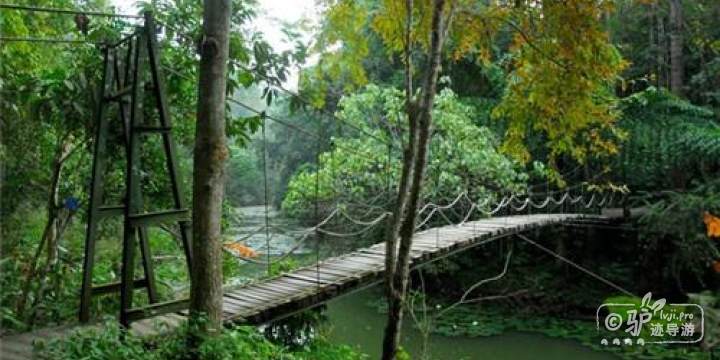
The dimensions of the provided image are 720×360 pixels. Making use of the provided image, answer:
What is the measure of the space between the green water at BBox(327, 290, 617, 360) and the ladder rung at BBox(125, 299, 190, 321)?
359 cm

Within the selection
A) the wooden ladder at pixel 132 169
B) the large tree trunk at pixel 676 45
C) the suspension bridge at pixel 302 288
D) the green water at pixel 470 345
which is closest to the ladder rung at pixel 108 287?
the wooden ladder at pixel 132 169

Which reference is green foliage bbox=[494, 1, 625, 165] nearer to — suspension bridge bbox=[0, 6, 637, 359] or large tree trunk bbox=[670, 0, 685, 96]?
suspension bridge bbox=[0, 6, 637, 359]

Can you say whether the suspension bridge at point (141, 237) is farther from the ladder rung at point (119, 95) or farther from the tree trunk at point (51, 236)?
the tree trunk at point (51, 236)

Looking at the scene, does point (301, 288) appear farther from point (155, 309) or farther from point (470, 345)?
point (470, 345)

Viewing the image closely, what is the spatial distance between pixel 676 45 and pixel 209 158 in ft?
26.1

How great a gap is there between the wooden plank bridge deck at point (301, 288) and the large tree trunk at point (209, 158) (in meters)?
0.43

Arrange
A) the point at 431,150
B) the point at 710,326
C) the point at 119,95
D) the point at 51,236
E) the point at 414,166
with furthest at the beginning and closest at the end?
the point at 431,150 → the point at 51,236 → the point at 414,166 → the point at 119,95 → the point at 710,326

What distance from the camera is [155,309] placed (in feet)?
7.96

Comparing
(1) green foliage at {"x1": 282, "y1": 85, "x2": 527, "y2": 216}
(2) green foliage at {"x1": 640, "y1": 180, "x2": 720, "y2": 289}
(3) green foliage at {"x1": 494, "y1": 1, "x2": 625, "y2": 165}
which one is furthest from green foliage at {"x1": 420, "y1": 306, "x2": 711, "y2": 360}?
(3) green foliage at {"x1": 494, "y1": 1, "x2": 625, "y2": 165}

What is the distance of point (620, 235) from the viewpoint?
844cm

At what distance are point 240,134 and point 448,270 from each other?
20.5ft

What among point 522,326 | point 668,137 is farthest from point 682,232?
point 522,326

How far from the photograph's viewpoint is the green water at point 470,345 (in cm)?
636

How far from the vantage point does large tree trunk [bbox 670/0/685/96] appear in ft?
25.9
